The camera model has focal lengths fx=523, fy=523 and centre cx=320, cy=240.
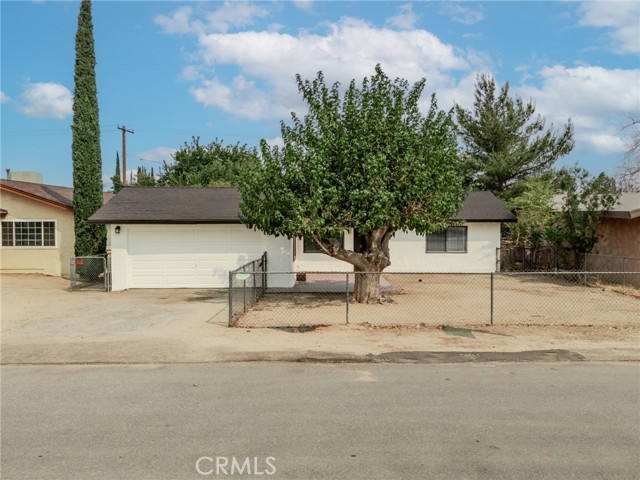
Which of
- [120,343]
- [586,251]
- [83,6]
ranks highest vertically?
[83,6]

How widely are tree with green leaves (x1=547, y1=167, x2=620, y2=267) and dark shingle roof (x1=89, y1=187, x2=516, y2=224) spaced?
2.20 m

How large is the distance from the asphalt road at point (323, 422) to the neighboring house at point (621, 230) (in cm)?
1271

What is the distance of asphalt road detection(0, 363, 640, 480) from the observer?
175 inches

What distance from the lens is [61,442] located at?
4977 millimetres

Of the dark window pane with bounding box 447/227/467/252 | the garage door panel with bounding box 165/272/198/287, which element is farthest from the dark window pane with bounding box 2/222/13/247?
the dark window pane with bounding box 447/227/467/252

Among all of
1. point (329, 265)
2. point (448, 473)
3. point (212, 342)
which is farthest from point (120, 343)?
point (329, 265)

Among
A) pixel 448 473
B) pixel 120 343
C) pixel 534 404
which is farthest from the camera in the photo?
pixel 120 343

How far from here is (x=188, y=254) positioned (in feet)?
59.9

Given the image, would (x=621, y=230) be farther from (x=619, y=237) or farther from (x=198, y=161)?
(x=198, y=161)

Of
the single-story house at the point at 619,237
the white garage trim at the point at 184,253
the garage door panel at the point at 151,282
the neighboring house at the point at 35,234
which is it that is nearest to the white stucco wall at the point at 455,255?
the single-story house at the point at 619,237

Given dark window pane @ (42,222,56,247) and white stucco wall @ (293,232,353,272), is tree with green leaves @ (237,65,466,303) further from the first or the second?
dark window pane @ (42,222,56,247)

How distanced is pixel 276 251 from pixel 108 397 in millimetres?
11892

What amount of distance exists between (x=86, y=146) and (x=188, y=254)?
7567 mm

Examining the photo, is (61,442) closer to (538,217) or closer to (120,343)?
(120,343)
